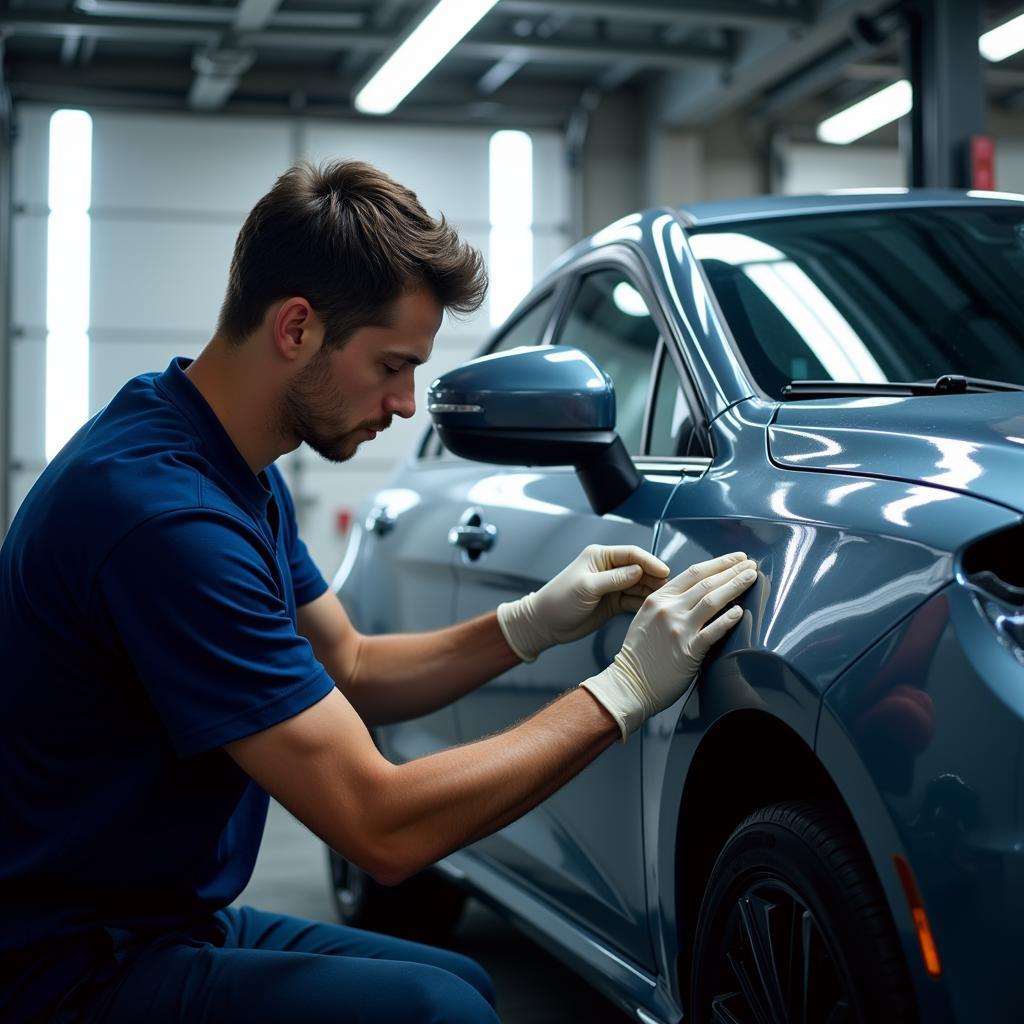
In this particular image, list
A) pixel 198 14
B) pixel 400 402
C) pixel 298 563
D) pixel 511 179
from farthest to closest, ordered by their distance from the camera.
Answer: pixel 511 179 < pixel 198 14 < pixel 298 563 < pixel 400 402

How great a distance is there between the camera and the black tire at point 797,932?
137cm

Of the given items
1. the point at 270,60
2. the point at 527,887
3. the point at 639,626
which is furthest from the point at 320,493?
the point at 639,626

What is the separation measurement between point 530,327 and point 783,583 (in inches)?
64.2

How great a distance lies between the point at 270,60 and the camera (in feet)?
35.3

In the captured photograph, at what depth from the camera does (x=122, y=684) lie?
1.67 meters

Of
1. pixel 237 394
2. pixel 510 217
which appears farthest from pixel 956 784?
pixel 510 217

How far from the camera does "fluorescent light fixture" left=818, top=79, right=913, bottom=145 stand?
1049 centimetres

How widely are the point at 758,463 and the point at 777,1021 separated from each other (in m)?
0.64

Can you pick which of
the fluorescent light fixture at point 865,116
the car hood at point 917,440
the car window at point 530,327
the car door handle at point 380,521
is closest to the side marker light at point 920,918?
the car hood at point 917,440

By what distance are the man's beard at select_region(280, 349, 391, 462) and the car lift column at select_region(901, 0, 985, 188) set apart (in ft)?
18.2

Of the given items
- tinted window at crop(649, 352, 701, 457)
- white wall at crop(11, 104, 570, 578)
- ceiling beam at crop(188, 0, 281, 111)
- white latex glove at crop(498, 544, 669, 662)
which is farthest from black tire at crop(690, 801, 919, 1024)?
white wall at crop(11, 104, 570, 578)

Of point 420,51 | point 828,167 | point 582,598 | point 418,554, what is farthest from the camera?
point 828,167

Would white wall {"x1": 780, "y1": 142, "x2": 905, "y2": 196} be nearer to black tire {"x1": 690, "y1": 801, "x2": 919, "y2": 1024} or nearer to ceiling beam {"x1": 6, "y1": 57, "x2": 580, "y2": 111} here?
ceiling beam {"x1": 6, "y1": 57, "x2": 580, "y2": 111}

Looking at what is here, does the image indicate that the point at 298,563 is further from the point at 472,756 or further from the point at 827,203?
the point at 827,203
